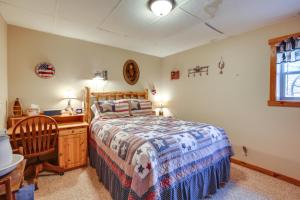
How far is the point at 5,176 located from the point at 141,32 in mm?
2594

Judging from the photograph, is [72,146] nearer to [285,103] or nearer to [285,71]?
[285,103]

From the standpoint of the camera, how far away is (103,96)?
3.45m

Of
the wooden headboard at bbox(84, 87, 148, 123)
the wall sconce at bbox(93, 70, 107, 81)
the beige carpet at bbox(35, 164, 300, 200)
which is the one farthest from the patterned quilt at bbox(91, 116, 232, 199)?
the wall sconce at bbox(93, 70, 107, 81)

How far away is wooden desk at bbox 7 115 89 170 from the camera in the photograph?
2439 millimetres

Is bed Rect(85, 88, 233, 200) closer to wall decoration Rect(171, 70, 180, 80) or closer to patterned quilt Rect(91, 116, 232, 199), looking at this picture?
patterned quilt Rect(91, 116, 232, 199)

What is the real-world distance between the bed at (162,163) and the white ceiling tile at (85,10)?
1.60 metres

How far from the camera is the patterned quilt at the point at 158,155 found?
1.38 metres

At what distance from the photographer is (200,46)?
3459 mm

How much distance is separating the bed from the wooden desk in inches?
18.2

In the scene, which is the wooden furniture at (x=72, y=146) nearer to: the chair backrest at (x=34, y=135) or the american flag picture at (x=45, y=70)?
the chair backrest at (x=34, y=135)

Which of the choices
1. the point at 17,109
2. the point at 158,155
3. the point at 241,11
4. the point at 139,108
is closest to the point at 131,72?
the point at 139,108

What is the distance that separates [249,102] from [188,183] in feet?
6.08

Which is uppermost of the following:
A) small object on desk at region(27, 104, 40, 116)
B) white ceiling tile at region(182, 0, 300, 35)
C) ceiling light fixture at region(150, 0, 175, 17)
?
white ceiling tile at region(182, 0, 300, 35)

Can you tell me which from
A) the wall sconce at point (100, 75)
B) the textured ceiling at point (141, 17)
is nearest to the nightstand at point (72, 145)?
the wall sconce at point (100, 75)
